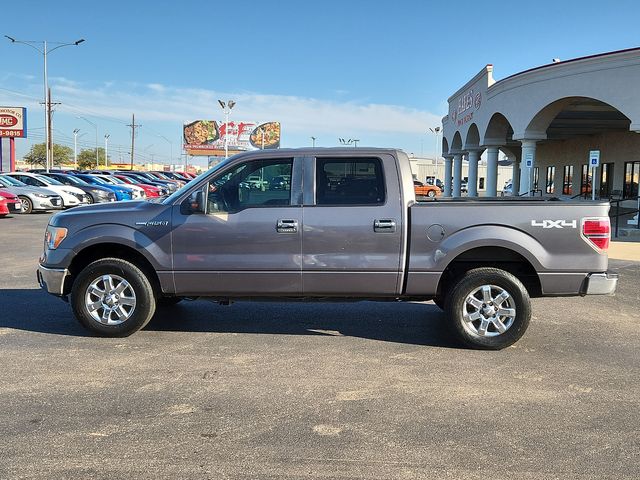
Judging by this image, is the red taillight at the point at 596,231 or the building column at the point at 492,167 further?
the building column at the point at 492,167

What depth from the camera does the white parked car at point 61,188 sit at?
23.7 meters

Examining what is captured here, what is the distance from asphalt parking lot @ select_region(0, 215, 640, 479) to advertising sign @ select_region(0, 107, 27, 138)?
4331 cm

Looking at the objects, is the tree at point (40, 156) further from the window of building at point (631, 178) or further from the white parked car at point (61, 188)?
the window of building at point (631, 178)

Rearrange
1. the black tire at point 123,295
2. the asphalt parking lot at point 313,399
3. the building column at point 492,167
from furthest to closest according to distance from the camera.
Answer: the building column at point 492,167 < the black tire at point 123,295 < the asphalt parking lot at point 313,399

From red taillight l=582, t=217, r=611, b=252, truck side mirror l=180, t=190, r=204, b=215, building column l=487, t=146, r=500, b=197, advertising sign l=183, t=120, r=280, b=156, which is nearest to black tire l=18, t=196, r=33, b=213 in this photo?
truck side mirror l=180, t=190, r=204, b=215

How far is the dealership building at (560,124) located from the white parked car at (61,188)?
18148 mm

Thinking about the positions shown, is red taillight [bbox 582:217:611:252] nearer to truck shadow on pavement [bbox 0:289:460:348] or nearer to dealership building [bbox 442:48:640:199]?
truck shadow on pavement [bbox 0:289:460:348]

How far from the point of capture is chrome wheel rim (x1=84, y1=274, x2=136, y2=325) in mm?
6031

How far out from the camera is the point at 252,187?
596 centimetres

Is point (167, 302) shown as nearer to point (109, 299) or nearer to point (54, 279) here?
point (109, 299)

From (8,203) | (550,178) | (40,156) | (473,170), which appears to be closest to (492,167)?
(473,170)

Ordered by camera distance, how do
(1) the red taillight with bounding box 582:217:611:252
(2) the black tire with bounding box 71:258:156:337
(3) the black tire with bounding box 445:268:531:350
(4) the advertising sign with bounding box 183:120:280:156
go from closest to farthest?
(1) the red taillight with bounding box 582:217:611:252 → (3) the black tire with bounding box 445:268:531:350 → (2) the black tire with bounding box 71:258:156:337 → (4) the advertising sign with bounding box 183:120:280:156

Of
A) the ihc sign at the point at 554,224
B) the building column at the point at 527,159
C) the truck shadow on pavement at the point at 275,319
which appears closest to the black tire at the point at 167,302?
the truck shadow on pavement at the point at 275,319

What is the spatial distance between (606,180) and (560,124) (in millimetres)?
4794
